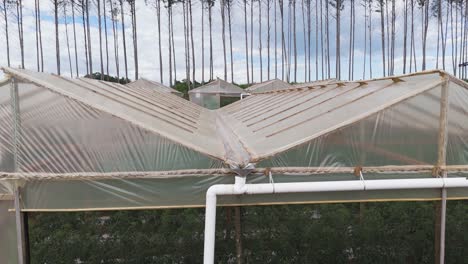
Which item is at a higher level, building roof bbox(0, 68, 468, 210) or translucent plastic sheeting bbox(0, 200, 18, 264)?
building roof bbox(0, 68, 468, 210)

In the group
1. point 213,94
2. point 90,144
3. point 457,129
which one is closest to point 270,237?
point 457,129

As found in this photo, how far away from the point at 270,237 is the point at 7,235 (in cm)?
429

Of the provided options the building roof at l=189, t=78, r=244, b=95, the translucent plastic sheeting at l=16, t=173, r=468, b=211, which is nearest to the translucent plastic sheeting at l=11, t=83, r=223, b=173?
the translucent plastic sheeting at l=16, t=173, r=468, b=211

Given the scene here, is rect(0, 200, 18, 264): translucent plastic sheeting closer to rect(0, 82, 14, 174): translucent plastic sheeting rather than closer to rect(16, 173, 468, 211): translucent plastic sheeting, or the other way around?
rect(16, 173, 468, 211): translucent plastic sheeting

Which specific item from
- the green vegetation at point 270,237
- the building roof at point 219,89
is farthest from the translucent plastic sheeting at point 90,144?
the building roof at point 219,89

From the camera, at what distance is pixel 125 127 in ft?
11.8

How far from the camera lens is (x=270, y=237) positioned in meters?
6.84

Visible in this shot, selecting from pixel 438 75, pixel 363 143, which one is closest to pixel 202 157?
pixel 363 143

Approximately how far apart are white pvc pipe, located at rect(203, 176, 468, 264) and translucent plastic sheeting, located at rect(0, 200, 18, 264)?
1.79 metres

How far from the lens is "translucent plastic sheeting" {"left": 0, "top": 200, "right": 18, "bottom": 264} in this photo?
3.61 m

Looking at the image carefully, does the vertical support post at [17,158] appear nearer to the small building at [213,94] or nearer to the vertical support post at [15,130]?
the vertical support post at [15,130]

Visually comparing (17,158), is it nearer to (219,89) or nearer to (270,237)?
(270,237)

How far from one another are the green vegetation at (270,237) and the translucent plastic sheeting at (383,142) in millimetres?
3000

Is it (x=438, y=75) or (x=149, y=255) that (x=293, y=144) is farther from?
(x=149, y=255)
